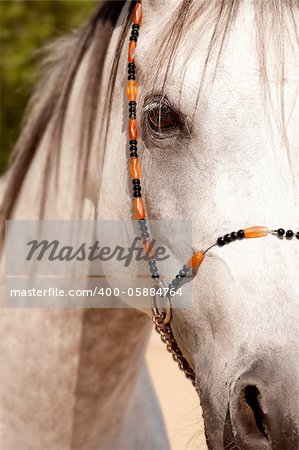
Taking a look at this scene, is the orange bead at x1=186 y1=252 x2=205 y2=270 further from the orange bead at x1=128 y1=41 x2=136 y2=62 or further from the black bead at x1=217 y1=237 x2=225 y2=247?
the orange bead at x1=128 y1=41 x2=136 y2=62

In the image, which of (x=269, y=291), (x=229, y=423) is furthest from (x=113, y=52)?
(x=229, y=423)

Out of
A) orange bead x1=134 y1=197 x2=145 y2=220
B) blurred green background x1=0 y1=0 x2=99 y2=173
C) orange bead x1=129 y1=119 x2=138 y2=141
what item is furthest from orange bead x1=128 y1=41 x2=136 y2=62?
blurred green background x1=0 y1=0 x2=99 y2=173

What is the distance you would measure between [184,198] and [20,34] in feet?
18.5

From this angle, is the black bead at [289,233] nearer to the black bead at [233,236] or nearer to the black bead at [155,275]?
the black bead at [233,236]

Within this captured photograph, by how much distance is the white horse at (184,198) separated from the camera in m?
1.25

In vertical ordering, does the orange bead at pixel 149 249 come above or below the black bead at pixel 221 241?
above

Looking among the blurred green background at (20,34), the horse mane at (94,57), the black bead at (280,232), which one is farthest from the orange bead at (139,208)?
the blurred green background at (20,34)

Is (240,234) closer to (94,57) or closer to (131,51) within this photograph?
(131,51)

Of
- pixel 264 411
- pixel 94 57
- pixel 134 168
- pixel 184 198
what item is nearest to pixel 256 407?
pixel 264 411

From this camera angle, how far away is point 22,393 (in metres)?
1.91

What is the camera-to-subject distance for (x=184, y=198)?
4.66 feet

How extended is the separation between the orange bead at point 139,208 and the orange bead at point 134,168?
0.15 ft

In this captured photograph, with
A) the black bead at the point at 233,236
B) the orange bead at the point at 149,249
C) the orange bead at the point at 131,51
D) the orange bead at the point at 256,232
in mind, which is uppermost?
the orange bead at the point at 131,51

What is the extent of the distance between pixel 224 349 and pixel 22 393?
2.56ft
